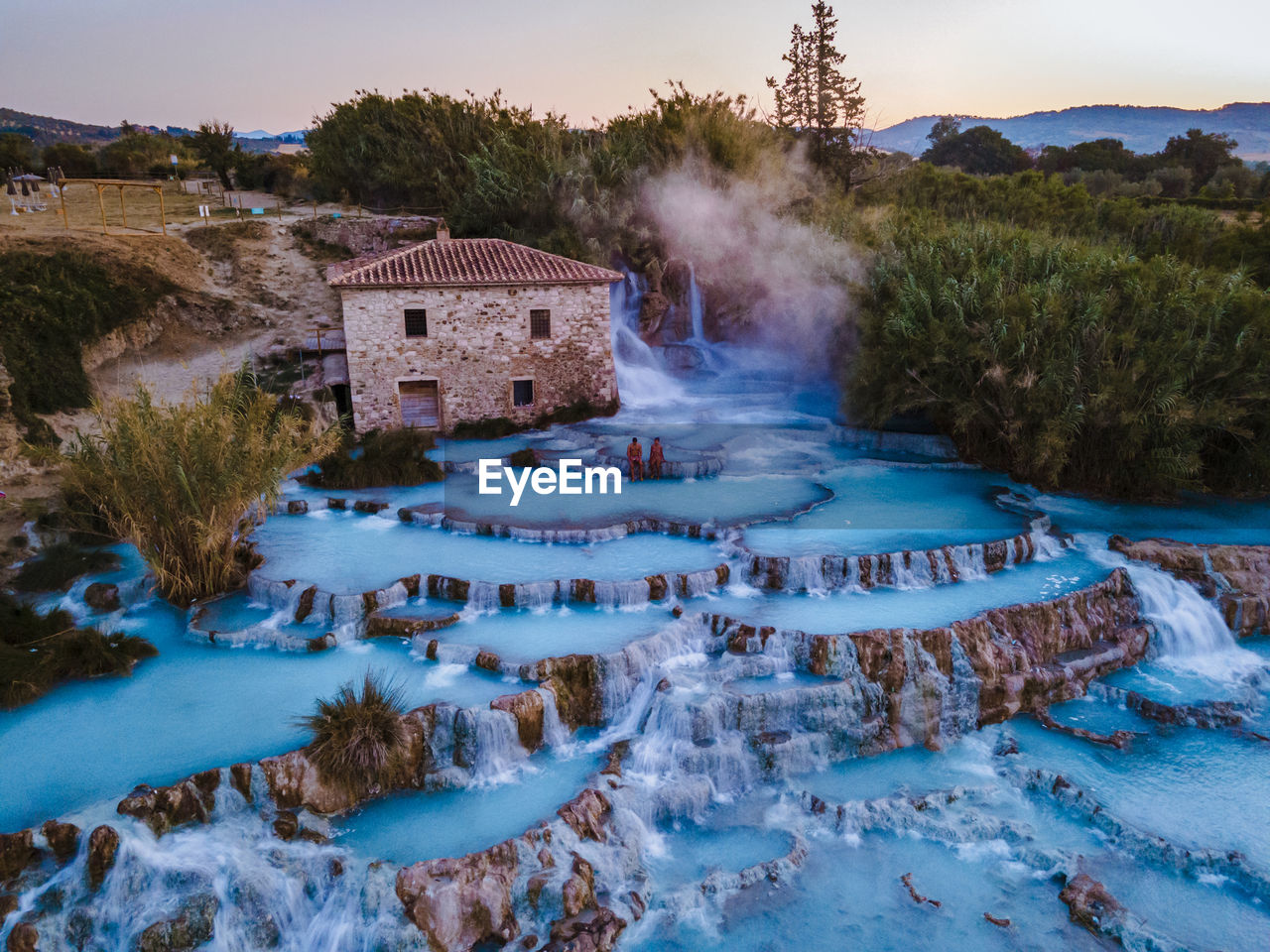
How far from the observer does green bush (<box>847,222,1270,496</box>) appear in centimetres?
1762

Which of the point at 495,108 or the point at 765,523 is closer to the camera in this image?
the point at 765,523

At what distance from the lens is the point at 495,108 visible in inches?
1435

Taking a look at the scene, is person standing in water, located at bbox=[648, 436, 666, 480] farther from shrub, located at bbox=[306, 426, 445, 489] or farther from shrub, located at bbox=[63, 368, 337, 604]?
shrub, located at bbox=[63, 368, 337, 604]

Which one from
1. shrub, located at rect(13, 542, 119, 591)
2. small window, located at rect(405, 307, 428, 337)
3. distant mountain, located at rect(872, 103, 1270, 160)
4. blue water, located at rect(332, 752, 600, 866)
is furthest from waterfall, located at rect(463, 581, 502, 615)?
distant mountain, located at rect(872, 103, 1270, 160)

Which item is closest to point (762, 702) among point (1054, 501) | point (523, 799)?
point (523, 799)

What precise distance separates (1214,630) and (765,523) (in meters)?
8.08

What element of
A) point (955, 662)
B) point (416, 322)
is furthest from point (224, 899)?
point (416, 322)

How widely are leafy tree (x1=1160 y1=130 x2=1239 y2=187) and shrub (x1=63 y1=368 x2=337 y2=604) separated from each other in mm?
53212

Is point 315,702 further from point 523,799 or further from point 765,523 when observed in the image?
point 765,523

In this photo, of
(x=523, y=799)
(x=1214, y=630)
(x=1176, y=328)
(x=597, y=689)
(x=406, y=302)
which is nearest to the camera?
(x=523, y=799)

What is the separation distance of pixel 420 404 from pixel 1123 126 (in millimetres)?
112262

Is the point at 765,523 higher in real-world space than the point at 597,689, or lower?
higher

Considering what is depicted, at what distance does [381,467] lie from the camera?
1916 cm

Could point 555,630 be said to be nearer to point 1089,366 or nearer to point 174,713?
point 174,713
